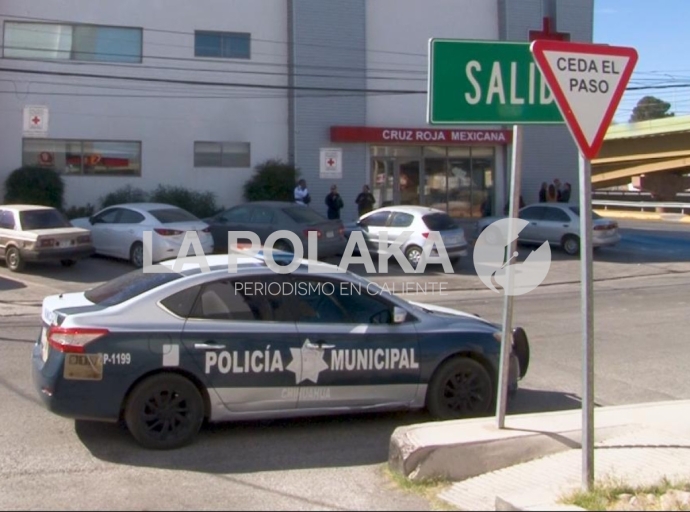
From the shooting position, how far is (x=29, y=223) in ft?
71.6

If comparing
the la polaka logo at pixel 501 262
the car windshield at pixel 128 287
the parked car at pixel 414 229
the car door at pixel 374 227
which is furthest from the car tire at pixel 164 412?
the car door at pixel 374 227

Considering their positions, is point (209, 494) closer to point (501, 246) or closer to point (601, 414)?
point (601, 414)

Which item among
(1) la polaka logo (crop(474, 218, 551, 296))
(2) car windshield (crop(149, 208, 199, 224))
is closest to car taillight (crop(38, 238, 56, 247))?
(2) car windshield (crop(149, 208, 199, 224))

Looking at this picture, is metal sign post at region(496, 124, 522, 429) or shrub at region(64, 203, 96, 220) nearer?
metal sign post at region(496, 124, 522, 429)

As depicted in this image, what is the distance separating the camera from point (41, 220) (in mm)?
21953

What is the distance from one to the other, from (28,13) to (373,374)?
2379 cm

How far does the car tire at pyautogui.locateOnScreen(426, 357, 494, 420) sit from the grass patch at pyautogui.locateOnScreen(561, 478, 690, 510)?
2.56 m

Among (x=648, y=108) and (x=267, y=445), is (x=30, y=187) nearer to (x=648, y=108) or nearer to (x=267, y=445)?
(x=267, y=445)

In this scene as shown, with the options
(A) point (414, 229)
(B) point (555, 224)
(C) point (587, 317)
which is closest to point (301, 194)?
(A) point (414, 229)

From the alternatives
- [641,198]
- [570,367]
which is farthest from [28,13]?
[641,198]

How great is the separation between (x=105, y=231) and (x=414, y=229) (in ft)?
24.4

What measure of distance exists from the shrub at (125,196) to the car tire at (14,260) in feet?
25.5

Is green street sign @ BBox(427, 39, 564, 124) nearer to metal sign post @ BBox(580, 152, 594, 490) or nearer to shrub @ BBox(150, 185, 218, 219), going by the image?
metal sign post @ BBox(580, 152, 594, 490)

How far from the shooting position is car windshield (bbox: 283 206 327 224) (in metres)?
24.0
